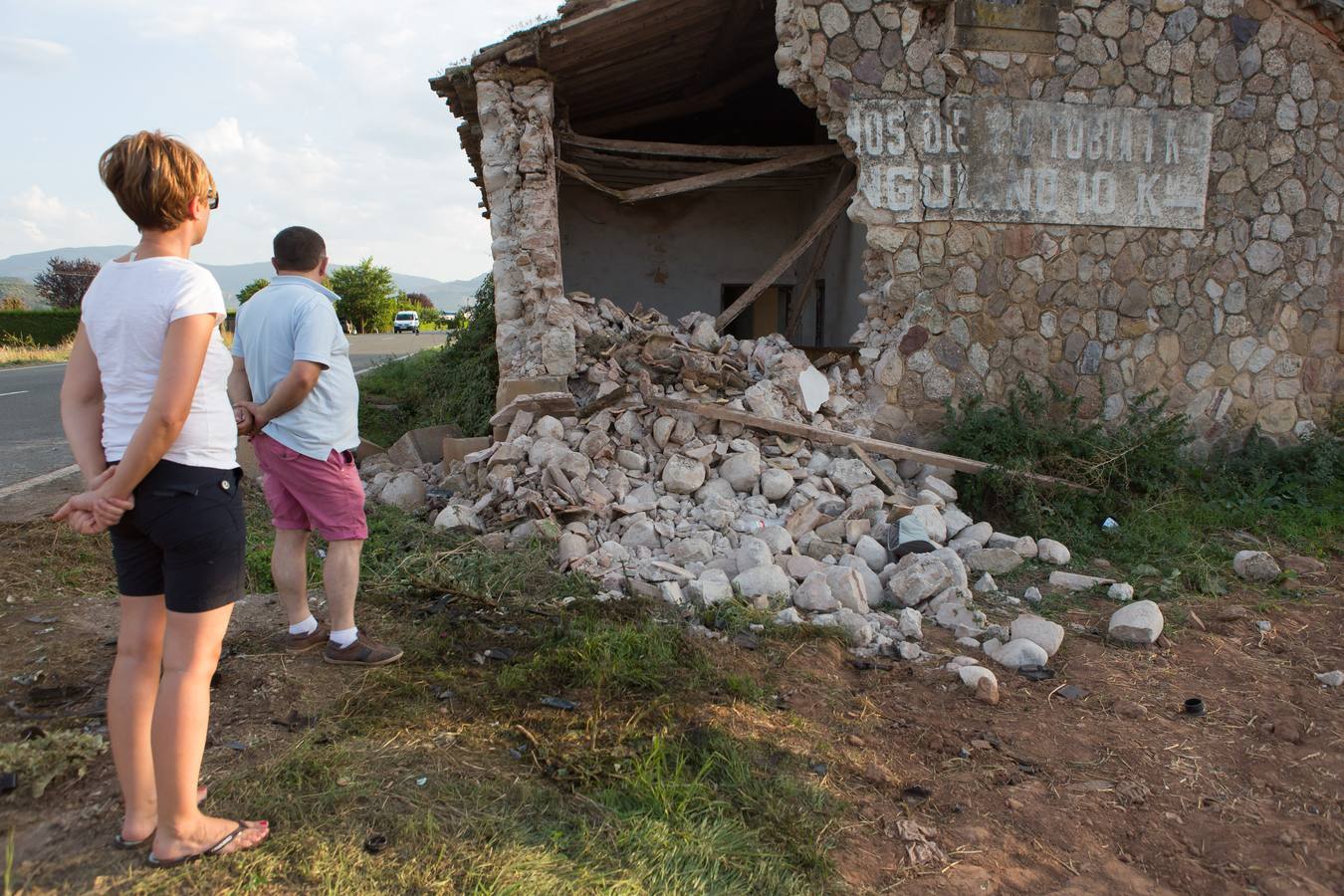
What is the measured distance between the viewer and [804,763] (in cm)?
318

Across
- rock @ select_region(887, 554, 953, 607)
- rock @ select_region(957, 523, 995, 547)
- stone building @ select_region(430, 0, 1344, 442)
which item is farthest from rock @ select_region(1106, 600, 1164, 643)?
stone building @ select_region(430, 0, 1344, 442)

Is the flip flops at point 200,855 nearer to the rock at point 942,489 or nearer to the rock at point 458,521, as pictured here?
the rock at point 458,521

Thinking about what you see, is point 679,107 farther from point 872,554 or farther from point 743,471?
point 872,554

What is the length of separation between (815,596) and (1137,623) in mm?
1710

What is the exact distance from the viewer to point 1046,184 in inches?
276

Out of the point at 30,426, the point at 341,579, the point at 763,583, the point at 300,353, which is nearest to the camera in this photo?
the point at 300,353

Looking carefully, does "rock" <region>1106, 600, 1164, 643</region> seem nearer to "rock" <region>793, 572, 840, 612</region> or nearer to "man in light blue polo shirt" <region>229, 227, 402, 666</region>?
"rock" <region>793, 572, 840, 612</region>

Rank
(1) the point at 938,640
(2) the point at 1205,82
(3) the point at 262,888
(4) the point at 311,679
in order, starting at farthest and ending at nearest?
(2) the point at 1205,82 → (1) the point at 938,640 → (4) the point at 311,679 → (3) the point at 262,888

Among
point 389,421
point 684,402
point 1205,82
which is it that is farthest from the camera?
point 389,421

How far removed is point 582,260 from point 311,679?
8.65 meters

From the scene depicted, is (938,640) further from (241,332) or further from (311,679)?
(241,332)

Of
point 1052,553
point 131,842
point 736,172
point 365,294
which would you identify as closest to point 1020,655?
point 1052,553

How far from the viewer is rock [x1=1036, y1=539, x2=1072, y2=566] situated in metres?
5.75

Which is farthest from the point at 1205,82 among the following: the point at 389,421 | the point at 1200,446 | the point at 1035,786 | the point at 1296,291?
the point at 389,421
